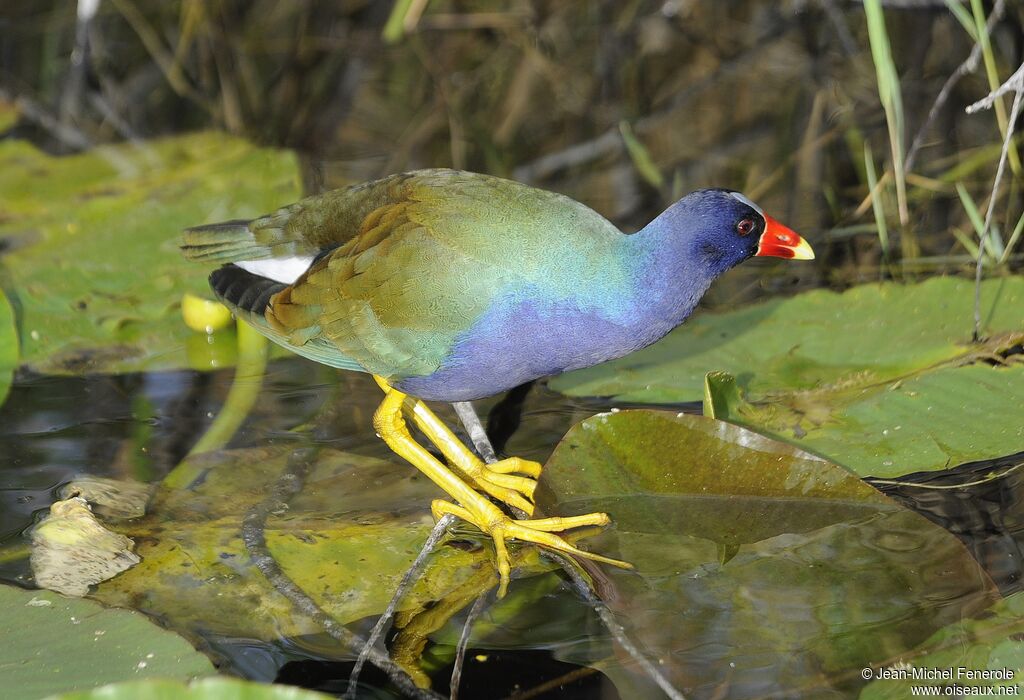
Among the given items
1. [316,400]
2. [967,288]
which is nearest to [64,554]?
[316,400]

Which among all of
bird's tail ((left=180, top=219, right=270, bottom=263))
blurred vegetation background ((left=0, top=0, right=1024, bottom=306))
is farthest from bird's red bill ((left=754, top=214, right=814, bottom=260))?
blurred vegetation background ((left=0, top=0, right=1024, bottom=306))

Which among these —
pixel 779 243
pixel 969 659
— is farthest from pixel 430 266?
pixel 969 659

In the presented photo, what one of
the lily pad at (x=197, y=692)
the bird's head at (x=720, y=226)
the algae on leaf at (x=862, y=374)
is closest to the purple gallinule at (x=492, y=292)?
the bird's head at (x=720, y=226)

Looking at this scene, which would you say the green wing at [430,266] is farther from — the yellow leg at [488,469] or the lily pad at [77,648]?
the lily pad at [77,648]

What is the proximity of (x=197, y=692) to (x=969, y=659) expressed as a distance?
3.63 feet

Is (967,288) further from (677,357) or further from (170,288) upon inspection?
(170,288)

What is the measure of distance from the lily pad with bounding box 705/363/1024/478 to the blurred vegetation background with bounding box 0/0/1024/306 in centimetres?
115

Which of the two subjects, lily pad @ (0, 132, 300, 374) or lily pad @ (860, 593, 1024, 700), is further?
lily pad @ (0, 132, 300, 374)

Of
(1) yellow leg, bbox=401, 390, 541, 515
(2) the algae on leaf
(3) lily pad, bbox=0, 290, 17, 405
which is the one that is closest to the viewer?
(2) the algae on leaf

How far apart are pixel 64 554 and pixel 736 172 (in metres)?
2.67

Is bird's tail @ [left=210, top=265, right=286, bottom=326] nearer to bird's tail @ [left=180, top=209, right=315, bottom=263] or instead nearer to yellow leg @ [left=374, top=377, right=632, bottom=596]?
bird's tail @ [left=180, top=209, right=315, bottom=263]

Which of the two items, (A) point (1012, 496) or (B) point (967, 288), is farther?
(B) point (967, 288)

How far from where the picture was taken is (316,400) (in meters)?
2.81

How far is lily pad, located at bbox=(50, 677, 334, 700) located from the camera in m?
1.39
